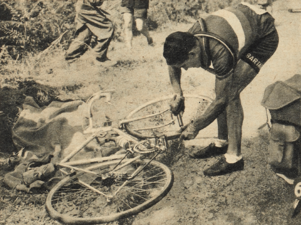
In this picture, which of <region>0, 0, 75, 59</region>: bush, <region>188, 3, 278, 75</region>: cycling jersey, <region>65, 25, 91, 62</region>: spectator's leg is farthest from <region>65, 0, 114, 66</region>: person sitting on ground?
<region>188, 3, 278, 75</region>: cycling jersey

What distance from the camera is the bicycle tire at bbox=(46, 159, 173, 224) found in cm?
271

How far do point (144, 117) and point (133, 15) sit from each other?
2522 millimetres

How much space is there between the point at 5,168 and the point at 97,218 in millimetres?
1416

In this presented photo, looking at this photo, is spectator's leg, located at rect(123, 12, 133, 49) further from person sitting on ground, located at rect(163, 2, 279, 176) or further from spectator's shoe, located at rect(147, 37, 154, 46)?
person sitting on ground, located at rect(163, 2, 279, 176)

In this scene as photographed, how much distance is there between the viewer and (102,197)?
3.00 meters

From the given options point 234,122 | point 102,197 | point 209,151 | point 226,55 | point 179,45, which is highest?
point 179,45

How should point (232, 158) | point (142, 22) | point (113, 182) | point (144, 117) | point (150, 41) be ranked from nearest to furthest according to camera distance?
point (113, 182) < point (232, 158) < point (144, 117) < point (142, 22) < point (150, 41)

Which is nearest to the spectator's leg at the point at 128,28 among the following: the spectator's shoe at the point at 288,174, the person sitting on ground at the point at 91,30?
the person sitting on ground at the point at 91,30

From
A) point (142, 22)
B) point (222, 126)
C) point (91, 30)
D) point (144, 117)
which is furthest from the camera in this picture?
point (142, 22)

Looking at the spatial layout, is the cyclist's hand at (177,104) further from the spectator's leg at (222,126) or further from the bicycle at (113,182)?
the spectator's leg at (222,126)

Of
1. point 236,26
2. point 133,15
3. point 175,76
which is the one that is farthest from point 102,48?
point 236,26

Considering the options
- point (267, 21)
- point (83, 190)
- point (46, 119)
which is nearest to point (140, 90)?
point (46, 119)

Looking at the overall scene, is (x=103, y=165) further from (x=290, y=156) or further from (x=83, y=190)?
(x=290, y=156)

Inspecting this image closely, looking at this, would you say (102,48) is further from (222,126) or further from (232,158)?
(232,158)
